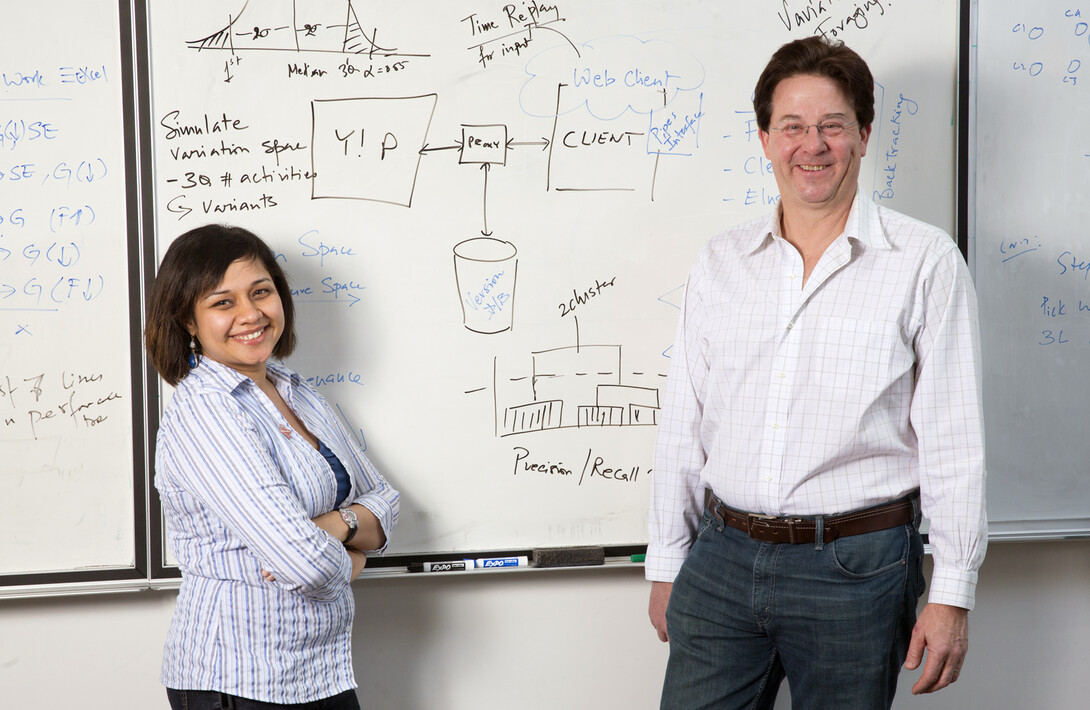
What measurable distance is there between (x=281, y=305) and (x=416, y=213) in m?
0.40

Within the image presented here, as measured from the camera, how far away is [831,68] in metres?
1.52

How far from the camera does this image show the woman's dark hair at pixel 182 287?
1538 mm

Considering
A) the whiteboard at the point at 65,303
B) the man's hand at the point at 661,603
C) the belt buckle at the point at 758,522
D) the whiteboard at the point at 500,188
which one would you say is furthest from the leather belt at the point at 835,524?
the whiteboard at the point at 65,303

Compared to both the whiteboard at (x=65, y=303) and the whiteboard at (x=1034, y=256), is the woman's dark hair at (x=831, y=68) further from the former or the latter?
the whiteboard at (x=65, y=303)

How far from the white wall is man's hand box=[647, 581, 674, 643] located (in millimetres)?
370

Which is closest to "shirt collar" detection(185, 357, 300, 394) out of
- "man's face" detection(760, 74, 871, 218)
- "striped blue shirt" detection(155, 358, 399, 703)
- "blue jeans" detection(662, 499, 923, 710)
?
"striped blue shirt" detection(155, 358, 399, 703)

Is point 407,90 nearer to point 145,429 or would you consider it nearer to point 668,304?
point 668,304

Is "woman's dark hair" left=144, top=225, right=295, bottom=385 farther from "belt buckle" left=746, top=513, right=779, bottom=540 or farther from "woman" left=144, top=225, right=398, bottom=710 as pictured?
"belt buckle" left=746, top=513, right=779, bottom=540

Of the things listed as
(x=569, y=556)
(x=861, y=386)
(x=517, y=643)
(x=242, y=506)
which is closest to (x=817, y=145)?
(x=861, y=386)

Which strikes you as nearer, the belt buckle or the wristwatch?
the belt buckle

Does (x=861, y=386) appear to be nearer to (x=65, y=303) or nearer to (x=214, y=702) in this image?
(x=214, y=702)

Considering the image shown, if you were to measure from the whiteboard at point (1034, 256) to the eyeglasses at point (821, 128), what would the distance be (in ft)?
2.40

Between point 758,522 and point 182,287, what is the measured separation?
112 cm

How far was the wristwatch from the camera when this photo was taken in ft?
5.23
